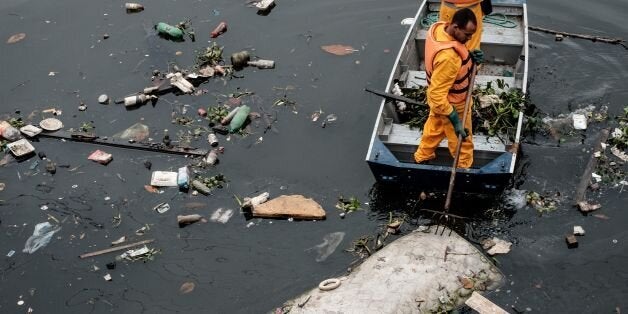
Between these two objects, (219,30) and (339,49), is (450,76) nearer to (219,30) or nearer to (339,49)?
(339,49)

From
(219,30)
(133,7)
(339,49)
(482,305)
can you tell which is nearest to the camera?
(482,305)

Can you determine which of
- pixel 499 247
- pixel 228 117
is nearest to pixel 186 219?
pixel 228 117

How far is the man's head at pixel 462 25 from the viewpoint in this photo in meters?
6.30

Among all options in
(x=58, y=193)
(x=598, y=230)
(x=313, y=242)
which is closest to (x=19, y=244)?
(x=58, y=193)

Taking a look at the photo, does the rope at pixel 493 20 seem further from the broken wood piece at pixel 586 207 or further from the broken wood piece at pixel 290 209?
the broken wood piece at pixel 290 209

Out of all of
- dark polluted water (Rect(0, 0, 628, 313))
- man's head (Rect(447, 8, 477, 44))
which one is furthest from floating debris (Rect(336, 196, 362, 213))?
man's head (Rect(447, 8, 477, 44))

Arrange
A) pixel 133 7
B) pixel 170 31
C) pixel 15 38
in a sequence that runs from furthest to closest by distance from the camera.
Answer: pixel 133 7 → pixel 15 38 → pixel 170 31

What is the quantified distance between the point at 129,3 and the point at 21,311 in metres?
7.87

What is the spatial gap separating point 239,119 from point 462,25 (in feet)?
14.4

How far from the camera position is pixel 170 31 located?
463 inches

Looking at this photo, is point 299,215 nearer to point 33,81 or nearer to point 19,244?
point 19,244

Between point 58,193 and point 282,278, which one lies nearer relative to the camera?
point 282,278

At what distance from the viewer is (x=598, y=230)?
751cm

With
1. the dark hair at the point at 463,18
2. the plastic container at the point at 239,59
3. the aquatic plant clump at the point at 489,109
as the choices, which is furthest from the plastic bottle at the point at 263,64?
the dark hair at the point at 463,18
